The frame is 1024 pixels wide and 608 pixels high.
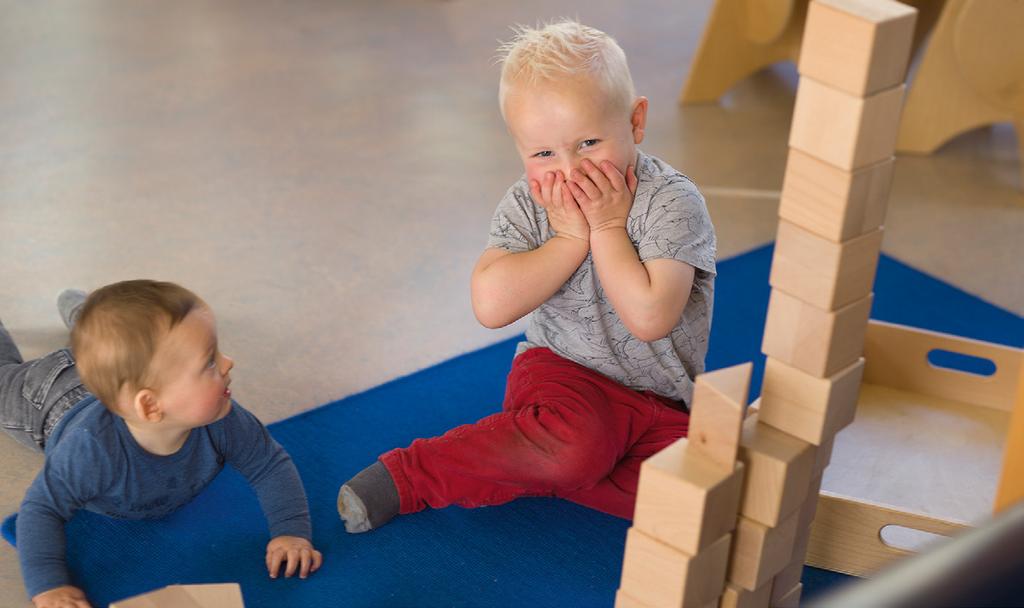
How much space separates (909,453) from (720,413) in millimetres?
545

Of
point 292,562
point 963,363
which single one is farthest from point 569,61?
point 963,363

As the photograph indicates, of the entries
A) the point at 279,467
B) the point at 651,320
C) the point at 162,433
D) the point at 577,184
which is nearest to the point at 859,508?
the point at 651,320

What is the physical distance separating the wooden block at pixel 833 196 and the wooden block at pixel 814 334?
0.06 meters

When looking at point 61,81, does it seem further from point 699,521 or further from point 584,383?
point 699,521

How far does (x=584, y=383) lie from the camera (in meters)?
1.24

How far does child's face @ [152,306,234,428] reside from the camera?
3.50 ft

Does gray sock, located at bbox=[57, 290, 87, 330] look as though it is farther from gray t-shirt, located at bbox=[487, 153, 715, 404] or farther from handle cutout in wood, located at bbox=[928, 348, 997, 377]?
handle cutout in wood, located at bbox=[928, 348, 997, 377]

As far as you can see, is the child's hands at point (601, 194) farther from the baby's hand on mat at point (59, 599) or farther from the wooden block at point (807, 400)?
the baby's hand on mat at point (59, 599)

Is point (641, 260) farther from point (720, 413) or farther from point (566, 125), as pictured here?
point (720, 413)

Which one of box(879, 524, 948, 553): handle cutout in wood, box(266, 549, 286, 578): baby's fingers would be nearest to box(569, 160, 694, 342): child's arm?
box(879, 524, 948, 553): handle cutout in wood

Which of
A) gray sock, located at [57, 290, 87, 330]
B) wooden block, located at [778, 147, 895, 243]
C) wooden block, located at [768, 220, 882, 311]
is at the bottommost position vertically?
gray sock, located at [57, 290, 87, 330]

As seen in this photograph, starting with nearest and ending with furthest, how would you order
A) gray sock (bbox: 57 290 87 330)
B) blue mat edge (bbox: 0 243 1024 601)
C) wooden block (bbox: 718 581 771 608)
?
1. wooden block (bbox: 718 581 771 608)
2. blue mat edge (bbox: 0 243 1024 601)
3. gray sock (bbox: 57 290 87 330)

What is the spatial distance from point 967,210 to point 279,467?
140 centimetres

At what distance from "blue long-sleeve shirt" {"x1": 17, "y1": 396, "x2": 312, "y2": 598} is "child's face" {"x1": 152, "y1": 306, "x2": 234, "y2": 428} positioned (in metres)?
0.07
